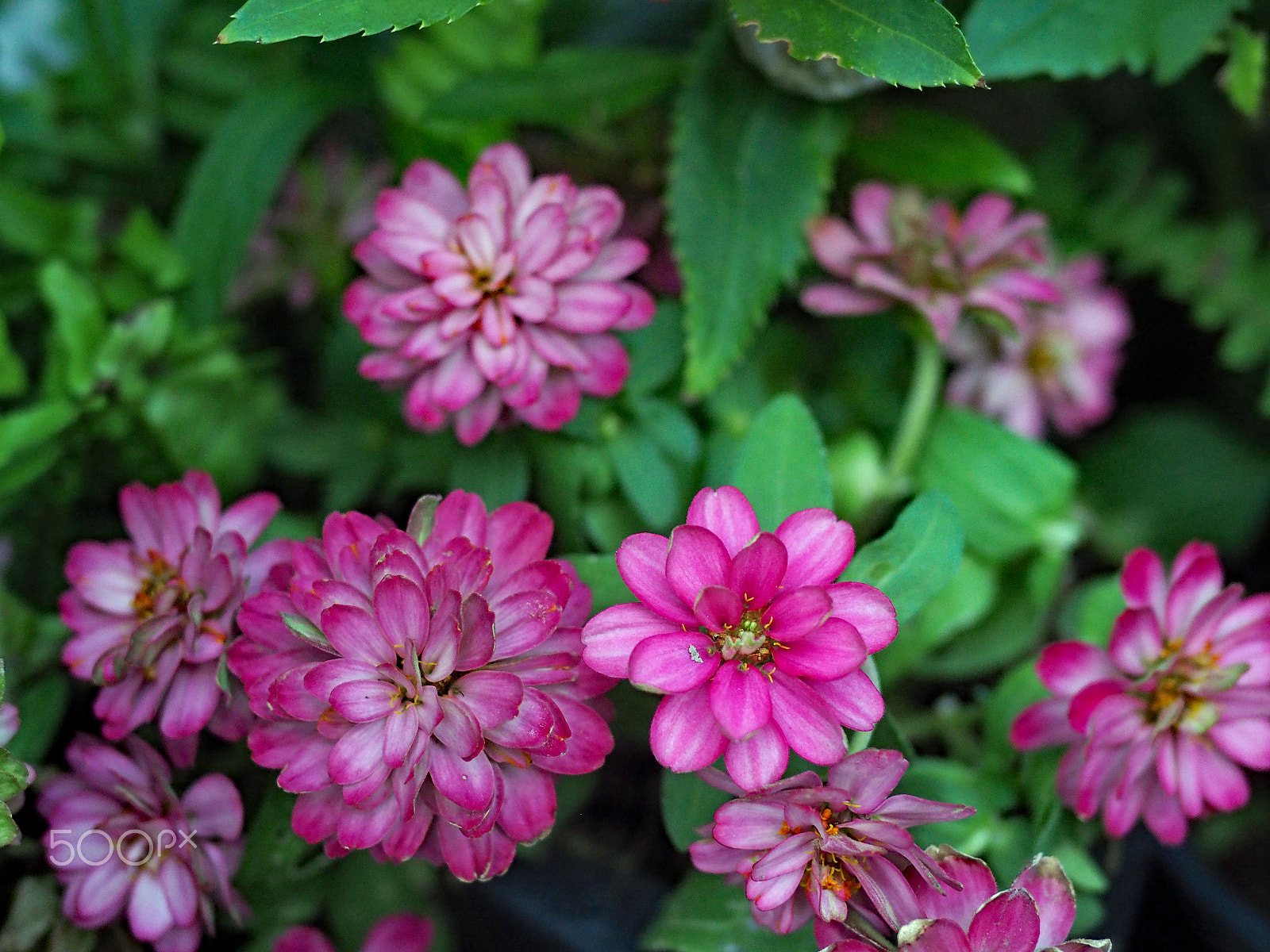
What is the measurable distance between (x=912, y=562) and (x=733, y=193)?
0.31 m

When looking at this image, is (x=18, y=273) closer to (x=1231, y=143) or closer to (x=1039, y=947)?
(x=1039, y=947)

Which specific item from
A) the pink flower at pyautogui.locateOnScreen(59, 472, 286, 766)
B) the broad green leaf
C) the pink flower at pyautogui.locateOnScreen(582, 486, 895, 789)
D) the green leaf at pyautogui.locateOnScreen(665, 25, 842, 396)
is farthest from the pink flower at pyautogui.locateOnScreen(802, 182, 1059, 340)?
the pink flower at pyautogui.locateOnScreen(59, 472, 286, 766)

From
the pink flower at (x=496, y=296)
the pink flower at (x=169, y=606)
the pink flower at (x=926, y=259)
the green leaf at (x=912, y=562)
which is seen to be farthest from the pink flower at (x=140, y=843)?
the pink flower at (x=926, y=259)

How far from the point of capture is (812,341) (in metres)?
0.91

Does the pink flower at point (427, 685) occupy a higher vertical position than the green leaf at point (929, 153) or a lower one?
lower

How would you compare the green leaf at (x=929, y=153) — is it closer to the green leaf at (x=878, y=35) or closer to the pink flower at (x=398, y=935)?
the green leaf at (x=878, y=35)

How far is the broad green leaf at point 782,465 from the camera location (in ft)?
1.88

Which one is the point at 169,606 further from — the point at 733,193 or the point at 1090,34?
the point at 1090,34

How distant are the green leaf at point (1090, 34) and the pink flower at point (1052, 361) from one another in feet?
0.66

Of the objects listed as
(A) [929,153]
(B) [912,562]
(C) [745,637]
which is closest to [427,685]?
(C) [745,637]

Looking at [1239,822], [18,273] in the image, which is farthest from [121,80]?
[1239,822]

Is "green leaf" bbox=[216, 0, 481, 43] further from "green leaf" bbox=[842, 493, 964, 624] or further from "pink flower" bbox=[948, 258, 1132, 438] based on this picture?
"pink flower" bbox=[948, 258, 1132, 438]

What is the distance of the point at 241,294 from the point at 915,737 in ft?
2.29

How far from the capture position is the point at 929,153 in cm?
81
